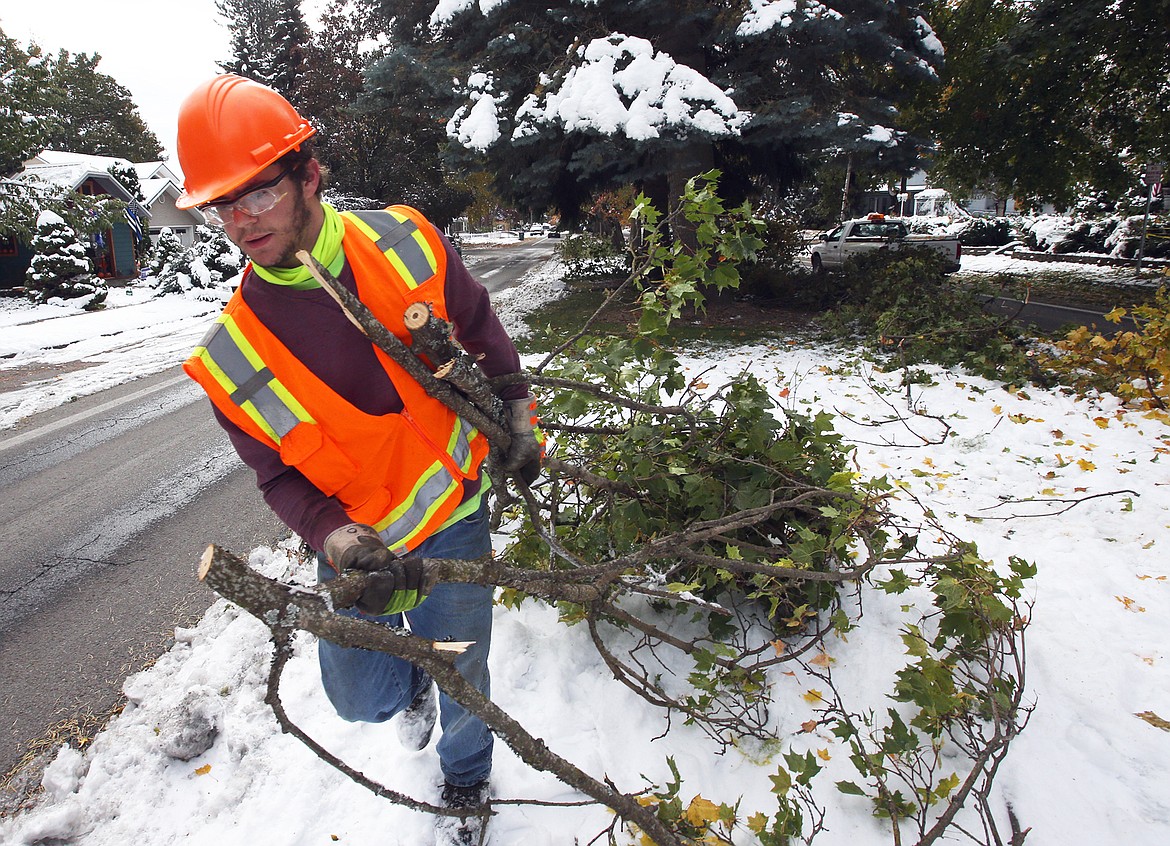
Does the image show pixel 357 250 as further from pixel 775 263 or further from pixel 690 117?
pixel 775 263

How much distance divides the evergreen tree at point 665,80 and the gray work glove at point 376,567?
723 cm

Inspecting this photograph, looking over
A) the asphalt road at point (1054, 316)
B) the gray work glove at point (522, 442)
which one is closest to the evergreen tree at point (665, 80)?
the asphalt road at point (1054, 316)

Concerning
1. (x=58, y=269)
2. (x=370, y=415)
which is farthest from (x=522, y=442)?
(x=58, y=269)

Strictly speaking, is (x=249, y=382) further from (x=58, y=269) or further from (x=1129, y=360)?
(x=58, y=269)

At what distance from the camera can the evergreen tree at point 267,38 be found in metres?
31.2

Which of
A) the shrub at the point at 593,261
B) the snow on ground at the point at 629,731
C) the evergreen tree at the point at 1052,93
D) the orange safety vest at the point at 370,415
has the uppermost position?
the evergreen tree at the point at 1052,93

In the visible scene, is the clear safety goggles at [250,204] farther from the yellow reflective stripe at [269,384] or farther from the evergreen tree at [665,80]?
the evergreen tree at [665,80]

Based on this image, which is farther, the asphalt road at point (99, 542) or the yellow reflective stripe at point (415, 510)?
the asphalt road at point (99, 542)

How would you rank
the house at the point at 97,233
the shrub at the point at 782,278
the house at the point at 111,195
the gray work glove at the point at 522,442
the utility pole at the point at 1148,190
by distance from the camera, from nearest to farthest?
the gray work glove at the point at 522,442, the shrub at the point at 782,278, the utility pole at the point at 1148,190, the house at the point at 111,195, the house at the point at 97,233

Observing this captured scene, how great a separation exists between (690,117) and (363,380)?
23.6 ft

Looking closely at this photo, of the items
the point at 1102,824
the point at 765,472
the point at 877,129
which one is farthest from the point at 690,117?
the point at 1102,824

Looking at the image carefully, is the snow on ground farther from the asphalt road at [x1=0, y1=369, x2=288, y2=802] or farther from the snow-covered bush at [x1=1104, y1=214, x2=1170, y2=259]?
the snow-covered bush at [x1=1104, y1=214, x2=1170, y2=259]

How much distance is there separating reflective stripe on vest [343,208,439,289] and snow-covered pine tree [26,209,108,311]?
20420 millimetres

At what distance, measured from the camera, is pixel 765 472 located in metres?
2.75
